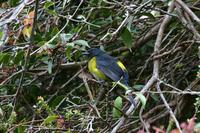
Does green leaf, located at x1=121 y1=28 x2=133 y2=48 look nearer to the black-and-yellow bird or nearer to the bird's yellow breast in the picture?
the black-and-yellow bird

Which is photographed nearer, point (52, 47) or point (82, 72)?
point (52, 47)

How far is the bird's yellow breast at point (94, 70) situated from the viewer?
356 cm

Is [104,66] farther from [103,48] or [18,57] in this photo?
[18,57]

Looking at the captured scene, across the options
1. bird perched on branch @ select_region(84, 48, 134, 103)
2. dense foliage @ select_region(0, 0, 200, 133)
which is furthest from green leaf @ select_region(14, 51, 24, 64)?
bird perched on branch @ select_region(84, 48, 134, 103)

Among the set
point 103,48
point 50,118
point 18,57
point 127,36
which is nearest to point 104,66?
point 103,48

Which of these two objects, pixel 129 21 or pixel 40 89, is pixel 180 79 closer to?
pixel 129 21

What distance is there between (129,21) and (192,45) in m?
0.50

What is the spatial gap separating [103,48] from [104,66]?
23 cm

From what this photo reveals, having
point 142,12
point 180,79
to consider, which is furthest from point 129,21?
point 180,79

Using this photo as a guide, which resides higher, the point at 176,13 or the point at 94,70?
the point at 176,13

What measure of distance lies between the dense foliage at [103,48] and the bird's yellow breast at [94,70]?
69 millimetres

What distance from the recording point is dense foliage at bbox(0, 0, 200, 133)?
2834mm

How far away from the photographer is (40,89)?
3.65m

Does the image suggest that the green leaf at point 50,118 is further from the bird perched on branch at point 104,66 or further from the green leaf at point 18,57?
the bird perched on branch at point 104,66
